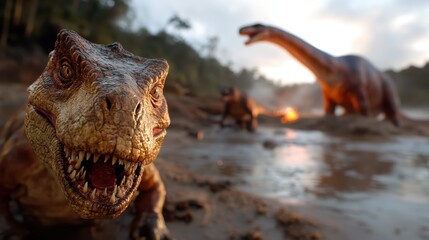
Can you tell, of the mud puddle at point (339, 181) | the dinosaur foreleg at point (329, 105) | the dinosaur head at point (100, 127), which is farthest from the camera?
the dinosaur foreleg at point (329, 105)

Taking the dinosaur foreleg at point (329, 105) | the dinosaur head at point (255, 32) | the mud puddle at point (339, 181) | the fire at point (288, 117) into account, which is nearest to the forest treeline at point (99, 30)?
the dinosaur foreleg at point (329, 105)

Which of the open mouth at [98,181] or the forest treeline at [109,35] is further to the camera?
the forest treeline at [109,35]

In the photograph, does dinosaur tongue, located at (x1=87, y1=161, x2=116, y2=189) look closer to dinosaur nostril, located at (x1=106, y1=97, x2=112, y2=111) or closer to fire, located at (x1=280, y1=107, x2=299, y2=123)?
dinosaur nostril, located at (x1=106, y1=97, x2=112, y2=111)

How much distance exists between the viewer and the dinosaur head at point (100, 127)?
3.47 feet

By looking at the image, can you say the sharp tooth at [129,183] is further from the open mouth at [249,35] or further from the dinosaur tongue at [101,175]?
the open mouth at [249,35]

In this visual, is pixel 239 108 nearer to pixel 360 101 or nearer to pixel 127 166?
pixel 360 101

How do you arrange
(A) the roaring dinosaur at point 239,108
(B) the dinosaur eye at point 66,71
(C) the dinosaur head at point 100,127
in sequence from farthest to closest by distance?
(A) the roaring dinosaur at point 239,108
(B) the dinosaur eye at point 66,71
(C) the dinosaur head at point 100,127

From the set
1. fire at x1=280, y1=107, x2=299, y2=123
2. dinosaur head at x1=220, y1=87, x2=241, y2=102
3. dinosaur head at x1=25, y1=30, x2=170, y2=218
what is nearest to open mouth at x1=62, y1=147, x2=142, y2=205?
dinosaur head at x1=25, y1=30, x2=170, y2=218

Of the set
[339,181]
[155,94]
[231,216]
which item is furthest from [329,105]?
[155,94]

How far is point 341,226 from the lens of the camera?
6.97 feet

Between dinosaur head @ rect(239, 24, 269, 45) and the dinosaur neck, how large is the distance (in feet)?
0.75

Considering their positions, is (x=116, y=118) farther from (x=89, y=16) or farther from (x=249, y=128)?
(x=89, y=16)

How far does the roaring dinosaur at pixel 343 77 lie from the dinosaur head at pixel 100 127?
14.2 ft

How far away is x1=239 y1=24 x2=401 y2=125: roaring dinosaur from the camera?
630 cm
